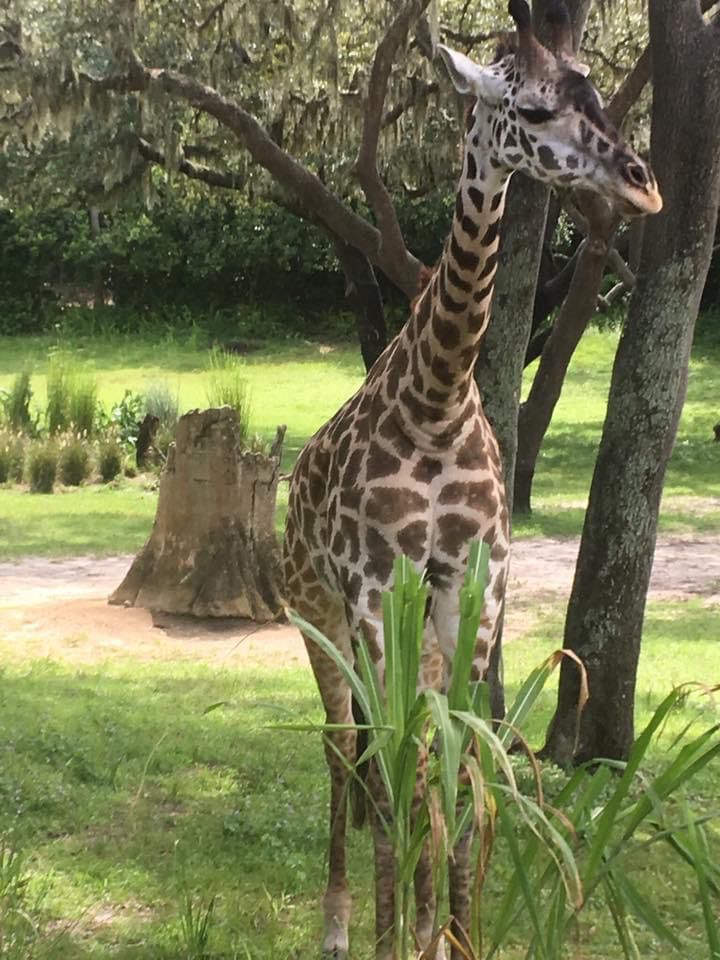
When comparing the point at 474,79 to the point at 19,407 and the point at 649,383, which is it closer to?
the point at 649,383

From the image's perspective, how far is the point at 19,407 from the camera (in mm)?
16047

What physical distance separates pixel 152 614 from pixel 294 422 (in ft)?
34.4

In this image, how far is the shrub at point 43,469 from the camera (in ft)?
47.3

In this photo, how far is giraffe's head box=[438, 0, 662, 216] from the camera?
319 cm

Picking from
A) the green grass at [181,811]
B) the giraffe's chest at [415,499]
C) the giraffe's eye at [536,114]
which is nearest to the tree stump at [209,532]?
the green grass at [181,811]

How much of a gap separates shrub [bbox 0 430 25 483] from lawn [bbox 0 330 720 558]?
466 millimetres

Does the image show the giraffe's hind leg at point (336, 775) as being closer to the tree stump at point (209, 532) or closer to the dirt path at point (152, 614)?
the dirt path at point (152, 614)

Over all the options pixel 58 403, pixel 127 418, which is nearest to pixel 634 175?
pixel 58 403

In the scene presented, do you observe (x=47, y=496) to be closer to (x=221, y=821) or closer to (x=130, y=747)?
(x=130, y=747)

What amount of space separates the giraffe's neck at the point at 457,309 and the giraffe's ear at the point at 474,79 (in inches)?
4.3

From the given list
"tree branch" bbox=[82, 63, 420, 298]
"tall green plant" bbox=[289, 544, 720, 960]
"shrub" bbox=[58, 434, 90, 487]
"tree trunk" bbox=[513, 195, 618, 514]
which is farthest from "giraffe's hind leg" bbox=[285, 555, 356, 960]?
"shrub" bbox=[58, 434, 90, 487]

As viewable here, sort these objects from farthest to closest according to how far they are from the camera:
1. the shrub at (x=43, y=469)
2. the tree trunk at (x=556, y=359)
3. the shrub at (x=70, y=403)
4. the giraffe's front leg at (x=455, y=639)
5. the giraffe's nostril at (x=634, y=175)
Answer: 1. the shrub at (x=70, y=403)
2. the shrub at (x=43, y=469)
3. the tree trunk at (x=556, y=359)
4. the giraffe's front leg at (x=455, y=639)
5. the giraffe's nostril at (x=634, y=175)

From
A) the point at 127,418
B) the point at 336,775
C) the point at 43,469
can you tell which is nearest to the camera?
the point at 336,775

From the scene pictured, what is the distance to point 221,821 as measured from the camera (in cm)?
511
